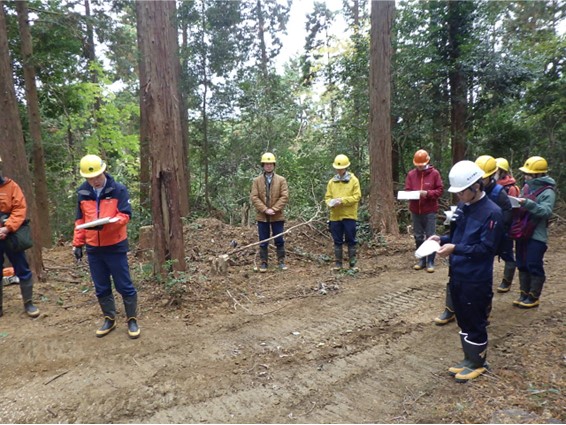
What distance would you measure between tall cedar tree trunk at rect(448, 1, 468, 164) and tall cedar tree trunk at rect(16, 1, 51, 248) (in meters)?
12.1

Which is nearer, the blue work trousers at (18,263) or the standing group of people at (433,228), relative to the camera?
the standing group of people at (433,228)

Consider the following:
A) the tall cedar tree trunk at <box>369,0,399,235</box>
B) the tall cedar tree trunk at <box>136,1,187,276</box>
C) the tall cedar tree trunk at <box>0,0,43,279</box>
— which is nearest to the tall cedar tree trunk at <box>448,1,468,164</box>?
the tall cedar tree trunk at <box>369,0,399,235</box>

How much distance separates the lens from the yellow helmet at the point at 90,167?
4250 millimetres

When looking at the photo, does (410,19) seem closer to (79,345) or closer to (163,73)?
(163,73)

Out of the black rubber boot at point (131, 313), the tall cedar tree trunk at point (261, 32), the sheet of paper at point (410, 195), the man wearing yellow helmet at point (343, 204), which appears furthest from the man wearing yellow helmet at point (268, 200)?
the tall cedar tree trunk at point (261, 32)

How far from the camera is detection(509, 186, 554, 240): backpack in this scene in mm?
4848

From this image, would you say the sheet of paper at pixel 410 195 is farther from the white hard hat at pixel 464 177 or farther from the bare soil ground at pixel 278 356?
the white hard hat at pixel 464 177

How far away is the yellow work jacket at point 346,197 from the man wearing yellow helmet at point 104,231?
3.53 m

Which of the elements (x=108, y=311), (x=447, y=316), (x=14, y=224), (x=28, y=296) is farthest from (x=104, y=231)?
(x=447, y=316)

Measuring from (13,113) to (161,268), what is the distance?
3564 millimetres

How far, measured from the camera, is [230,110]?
15.7m

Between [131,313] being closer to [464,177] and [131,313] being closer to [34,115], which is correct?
[464,177]

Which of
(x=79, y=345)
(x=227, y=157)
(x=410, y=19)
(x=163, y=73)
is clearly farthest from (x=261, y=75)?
(x=79, y=345)

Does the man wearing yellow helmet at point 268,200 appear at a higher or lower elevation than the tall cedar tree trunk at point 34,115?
lower
